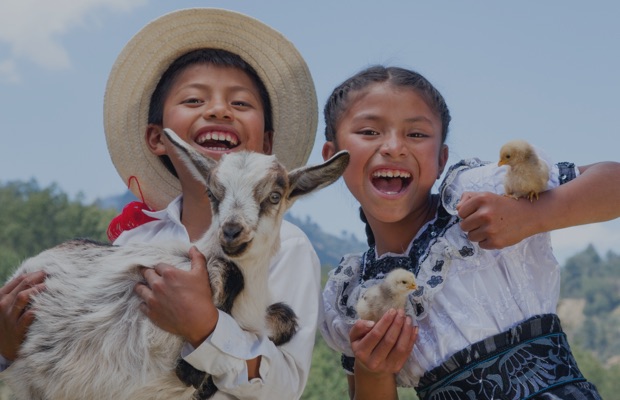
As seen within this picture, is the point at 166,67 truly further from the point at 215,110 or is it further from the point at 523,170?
the point at 523,170

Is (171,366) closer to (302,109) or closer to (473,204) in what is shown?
(473,204)

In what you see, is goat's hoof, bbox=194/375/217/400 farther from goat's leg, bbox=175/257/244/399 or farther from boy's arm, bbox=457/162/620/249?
boy's arm, bbox=457/162/620/249

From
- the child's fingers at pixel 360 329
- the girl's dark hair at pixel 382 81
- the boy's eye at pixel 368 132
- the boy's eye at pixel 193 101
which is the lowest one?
the child's fingers at pixel 360 329

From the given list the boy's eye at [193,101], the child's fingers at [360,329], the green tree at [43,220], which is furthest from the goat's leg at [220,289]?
the green tree at [43,220]

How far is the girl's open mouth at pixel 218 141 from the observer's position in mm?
3539

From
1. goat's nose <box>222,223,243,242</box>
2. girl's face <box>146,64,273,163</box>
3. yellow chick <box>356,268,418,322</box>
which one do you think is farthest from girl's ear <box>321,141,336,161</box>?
goat's nose <box>222,223,243,242</box>

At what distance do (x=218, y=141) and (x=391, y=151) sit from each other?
0.78m

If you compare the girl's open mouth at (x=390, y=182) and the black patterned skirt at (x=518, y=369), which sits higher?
the girl's open mouth at (x=390, y=182)

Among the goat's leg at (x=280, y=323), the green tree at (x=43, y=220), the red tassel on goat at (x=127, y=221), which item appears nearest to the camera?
the goat's leg at (x=280, y=323)

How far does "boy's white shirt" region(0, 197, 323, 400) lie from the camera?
2.71 metres

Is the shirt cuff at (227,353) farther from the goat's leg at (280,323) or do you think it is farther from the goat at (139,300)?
the goat's leg at (280,323)

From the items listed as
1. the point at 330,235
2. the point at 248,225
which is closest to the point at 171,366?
the point at 248,225

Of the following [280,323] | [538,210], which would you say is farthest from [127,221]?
[538,210]

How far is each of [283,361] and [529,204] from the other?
44.5 inches
